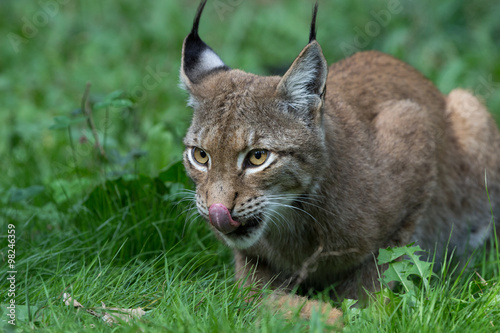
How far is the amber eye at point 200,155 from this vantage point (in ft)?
14.5

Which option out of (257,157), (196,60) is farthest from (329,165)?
(196,60)

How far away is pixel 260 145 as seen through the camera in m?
4.21

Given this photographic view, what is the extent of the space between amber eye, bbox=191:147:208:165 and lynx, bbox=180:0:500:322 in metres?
0.02

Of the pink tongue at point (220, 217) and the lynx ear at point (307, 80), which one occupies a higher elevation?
the lynx ear at point (307, 80)

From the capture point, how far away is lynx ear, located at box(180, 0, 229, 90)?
4888mm

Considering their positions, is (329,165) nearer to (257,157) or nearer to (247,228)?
(257,157)

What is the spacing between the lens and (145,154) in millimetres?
6027

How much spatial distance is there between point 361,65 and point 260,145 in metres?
2.07

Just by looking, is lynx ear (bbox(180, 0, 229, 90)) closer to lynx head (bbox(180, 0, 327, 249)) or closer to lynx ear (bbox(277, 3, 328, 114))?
lynx head (bbox(180, 0, 327, 249))

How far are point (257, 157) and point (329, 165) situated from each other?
60cm

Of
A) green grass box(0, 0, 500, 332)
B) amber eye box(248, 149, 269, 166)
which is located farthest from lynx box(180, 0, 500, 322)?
green grass box(0, 0, 500, 332)

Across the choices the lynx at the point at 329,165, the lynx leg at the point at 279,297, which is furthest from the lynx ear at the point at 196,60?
the lynx leg at the point at 279,297

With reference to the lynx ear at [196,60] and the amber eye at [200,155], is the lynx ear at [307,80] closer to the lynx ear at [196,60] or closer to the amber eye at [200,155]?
the amber eye at [200,155]

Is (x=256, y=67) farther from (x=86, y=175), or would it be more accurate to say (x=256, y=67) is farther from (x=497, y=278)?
(x=497, y=278)
